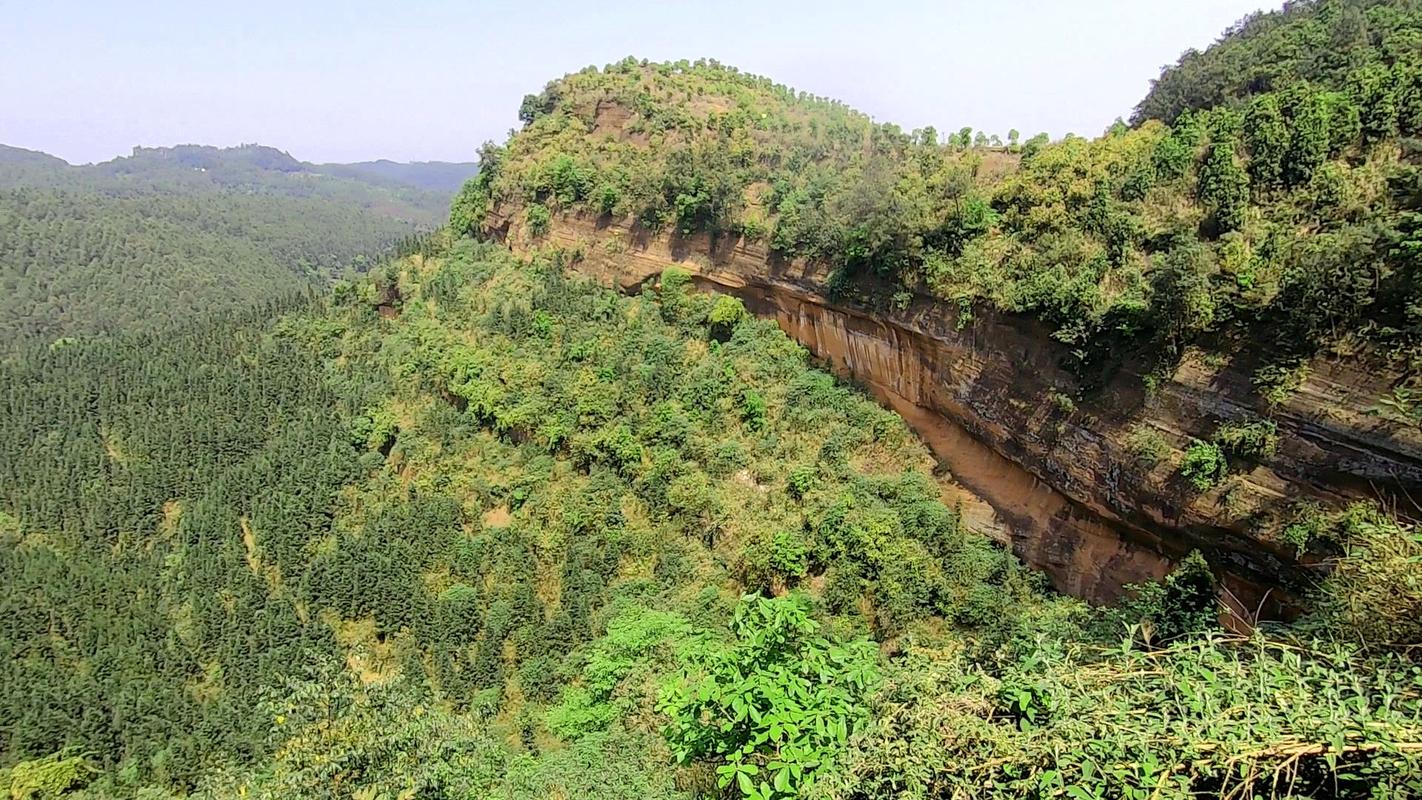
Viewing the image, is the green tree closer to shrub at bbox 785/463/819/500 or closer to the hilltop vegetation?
the hilltop vegetation

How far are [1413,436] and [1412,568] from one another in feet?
24.0

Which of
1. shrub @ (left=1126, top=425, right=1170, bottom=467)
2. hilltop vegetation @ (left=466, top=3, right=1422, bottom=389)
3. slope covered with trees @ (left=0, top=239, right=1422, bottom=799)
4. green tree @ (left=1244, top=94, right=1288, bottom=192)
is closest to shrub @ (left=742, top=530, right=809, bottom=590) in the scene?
slope covered with trees @ (left=0, top=239, right=1422, bottom=799)

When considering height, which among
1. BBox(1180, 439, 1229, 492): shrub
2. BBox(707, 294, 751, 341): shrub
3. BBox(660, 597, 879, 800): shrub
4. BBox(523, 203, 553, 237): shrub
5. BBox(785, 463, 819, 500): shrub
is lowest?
BBox(785, 463, 819, 500): shrub

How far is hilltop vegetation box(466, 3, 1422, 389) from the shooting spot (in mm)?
11547

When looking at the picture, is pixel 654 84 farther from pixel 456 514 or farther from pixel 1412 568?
pixel 1412 568

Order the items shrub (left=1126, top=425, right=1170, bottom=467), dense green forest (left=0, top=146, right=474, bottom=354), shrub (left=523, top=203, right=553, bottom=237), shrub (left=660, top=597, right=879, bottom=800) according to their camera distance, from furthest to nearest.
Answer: dense green forest (left=0, top=146, right=474, bottom=354) < shrub (left=523, top=203, right=553, bottom=237) < shrub (left=1126, top=425, right=1170, bottom=467) < shrub (left=660, top=597, right=879, bottom=800)

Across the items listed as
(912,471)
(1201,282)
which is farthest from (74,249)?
(1201,282)

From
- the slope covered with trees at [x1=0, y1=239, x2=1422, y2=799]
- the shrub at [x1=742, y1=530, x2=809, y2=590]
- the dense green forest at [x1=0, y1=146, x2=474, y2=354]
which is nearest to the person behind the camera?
the slope covered with trees at [x1=0, y1=239, x2=1422, y2=799]

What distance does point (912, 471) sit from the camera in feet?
60.6

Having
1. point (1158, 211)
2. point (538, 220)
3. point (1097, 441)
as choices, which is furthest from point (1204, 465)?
point (538, 220)

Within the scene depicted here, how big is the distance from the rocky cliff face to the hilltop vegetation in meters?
0.68

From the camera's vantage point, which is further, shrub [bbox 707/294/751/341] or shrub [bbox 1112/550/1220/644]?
shrub [bbox 707/294/751/341]

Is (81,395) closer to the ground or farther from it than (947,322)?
closer to the ground

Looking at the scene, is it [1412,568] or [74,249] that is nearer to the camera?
[1412,568]
